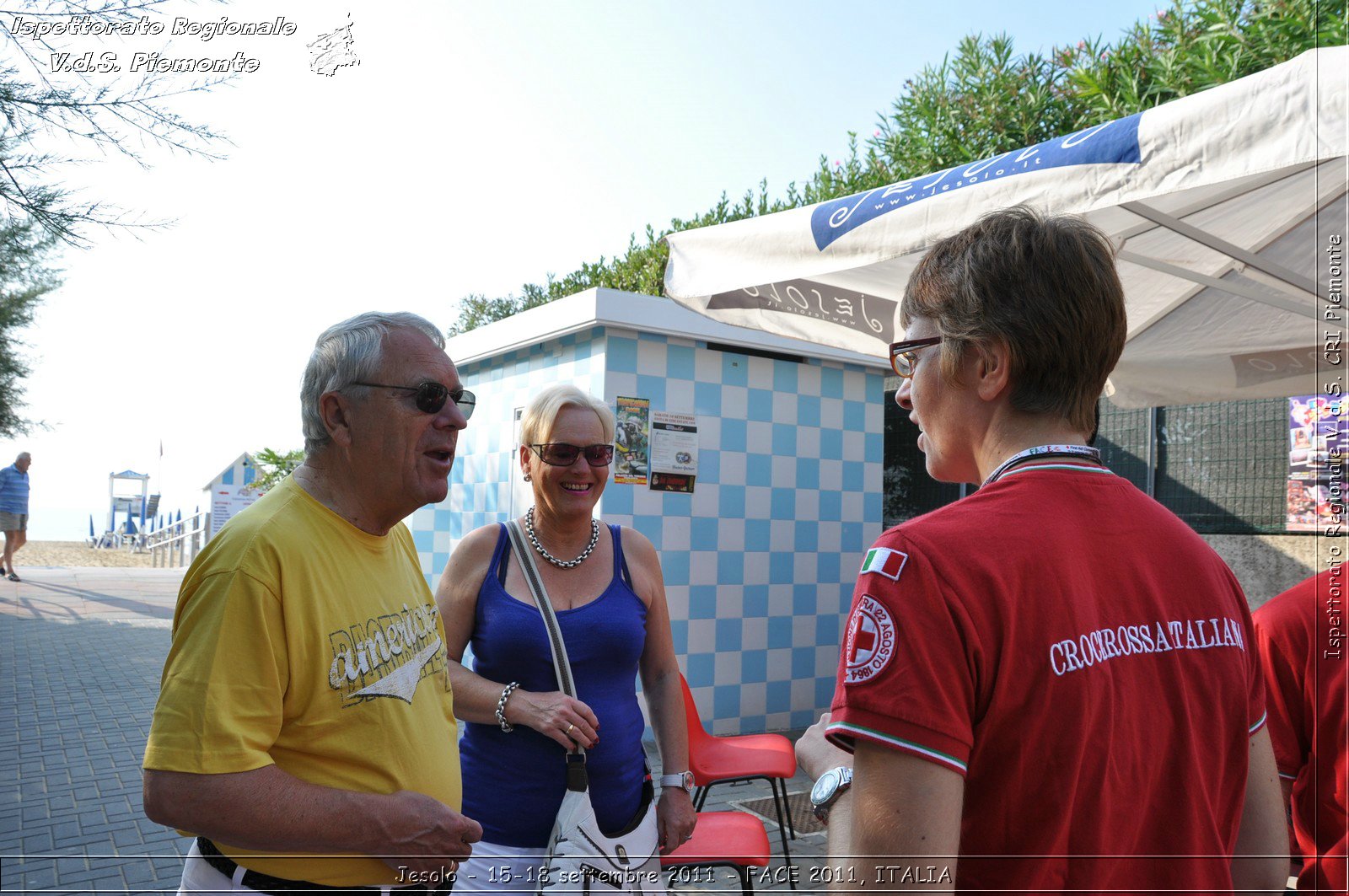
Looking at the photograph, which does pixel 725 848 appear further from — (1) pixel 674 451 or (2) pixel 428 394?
(1) pixel 674 451

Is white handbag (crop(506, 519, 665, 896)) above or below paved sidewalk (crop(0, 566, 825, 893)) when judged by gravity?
above

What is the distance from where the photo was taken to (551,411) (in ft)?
9.21

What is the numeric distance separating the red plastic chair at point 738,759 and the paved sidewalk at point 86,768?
41 cm

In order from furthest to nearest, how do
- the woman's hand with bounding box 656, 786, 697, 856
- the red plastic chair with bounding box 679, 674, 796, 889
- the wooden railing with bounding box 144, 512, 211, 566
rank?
the wooden railing with bounding box 144, 512, 211, 566 < the red plastic chair with bounding box 679, 674, 796, 889 < the woman's hand with bounding box 656, 786, 697, 856

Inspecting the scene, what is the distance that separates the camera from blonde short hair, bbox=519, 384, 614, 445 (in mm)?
2807

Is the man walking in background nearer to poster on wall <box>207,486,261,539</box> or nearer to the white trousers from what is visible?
poster on wall <box>207,486,261,539</box>

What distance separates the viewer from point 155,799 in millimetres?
1400

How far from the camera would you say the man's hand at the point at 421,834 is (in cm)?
157

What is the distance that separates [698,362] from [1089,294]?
5115mm

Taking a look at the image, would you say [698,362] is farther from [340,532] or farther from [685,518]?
[340,532]

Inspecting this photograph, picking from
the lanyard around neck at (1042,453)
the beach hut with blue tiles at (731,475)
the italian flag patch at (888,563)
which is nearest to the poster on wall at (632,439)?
the beach hut with blue tiles at (731,475)

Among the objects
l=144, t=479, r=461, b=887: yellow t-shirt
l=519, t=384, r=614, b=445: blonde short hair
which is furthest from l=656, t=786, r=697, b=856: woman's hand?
l=519, t=384, r=614, b=445: blonde short hair

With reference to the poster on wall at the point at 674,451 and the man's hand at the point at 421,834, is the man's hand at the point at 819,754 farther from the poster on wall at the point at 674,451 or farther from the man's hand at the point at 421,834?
the poster on wall at the point at 674,451

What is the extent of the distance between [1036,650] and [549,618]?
1691mm
